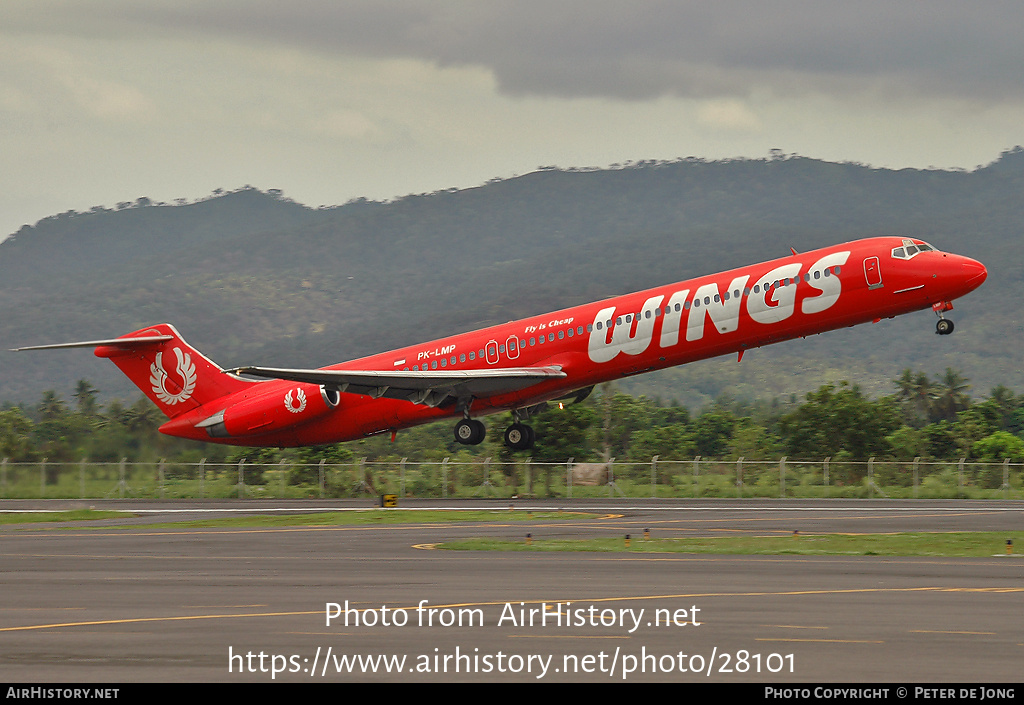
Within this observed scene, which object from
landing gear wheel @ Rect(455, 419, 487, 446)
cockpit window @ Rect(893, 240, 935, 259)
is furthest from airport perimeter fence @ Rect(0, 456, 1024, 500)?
cockpit window @ Rect(893, 240, 935, 259)

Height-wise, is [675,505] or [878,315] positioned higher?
[878,315]

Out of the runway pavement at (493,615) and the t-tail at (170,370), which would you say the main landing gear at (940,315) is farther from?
the t-tail at (170,370)

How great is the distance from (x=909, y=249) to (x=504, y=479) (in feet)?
80.4

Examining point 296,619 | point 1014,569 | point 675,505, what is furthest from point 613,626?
point 675,505

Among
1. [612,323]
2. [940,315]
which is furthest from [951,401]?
[612,323]

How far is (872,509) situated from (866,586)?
2564 cm

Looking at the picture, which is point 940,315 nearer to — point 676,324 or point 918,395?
point 676,324

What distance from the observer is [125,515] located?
4797cm

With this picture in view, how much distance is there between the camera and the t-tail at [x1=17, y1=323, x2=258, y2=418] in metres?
59.5

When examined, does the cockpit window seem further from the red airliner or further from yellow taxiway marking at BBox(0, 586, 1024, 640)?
yellow taxiway marking at BBox(0, 586, 1024, 640)

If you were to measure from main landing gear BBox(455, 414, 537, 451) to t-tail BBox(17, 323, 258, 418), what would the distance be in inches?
504

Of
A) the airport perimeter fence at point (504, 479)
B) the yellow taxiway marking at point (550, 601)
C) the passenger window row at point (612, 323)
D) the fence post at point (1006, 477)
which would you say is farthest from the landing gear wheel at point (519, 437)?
the yellow taxiway marking at point (550, 601)

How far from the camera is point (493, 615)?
17.7 meters
